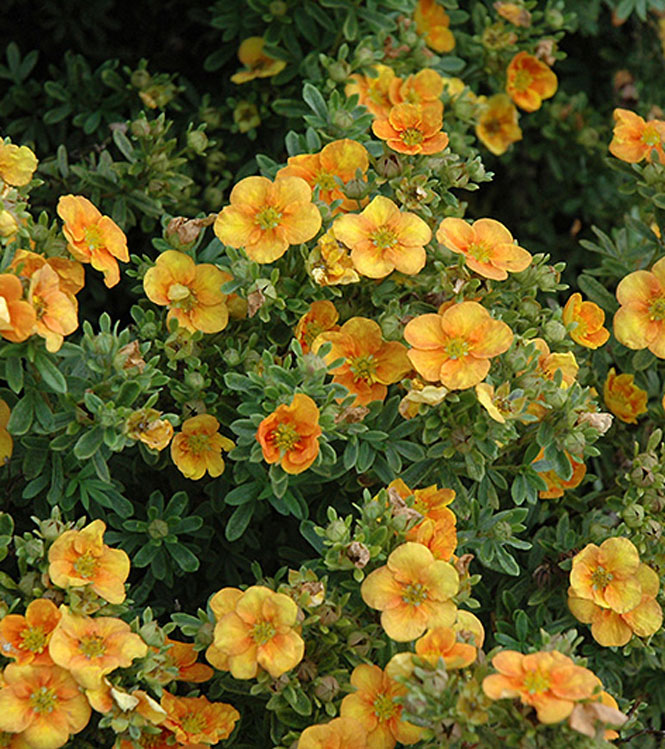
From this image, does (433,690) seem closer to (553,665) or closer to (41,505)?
(553,665)

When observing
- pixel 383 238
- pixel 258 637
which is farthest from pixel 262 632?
pixel 383 238

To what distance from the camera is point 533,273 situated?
2.30 meters

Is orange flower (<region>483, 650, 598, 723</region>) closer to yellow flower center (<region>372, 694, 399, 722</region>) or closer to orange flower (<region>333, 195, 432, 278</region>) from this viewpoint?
yellow flower center (<region>372, 694, 399, 722</region>)

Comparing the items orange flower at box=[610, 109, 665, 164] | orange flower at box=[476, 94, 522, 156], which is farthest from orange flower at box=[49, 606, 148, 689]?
orange flower at box=[476, 94, 522, 156]

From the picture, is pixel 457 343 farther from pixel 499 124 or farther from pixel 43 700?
pixel 499 124

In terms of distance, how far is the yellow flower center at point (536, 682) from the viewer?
167 cm

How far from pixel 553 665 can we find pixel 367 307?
94 centimetres

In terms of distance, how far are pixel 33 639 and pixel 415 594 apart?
2.32 ft

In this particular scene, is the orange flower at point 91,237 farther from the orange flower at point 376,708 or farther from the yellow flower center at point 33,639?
the orange flower at point 376,708

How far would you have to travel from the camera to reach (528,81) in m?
3.28

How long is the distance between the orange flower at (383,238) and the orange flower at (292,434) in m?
0.34

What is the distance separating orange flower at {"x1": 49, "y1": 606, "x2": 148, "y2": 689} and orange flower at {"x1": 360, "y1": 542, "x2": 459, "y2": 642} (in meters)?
0.44

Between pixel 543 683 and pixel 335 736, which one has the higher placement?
pixel 543 683

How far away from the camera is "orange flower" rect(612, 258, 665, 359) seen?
7.75ft
